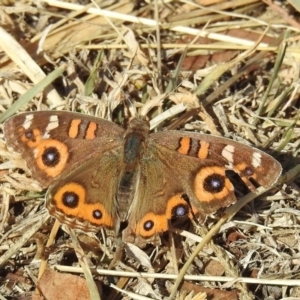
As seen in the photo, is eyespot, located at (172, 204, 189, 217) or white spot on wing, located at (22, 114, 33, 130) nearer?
eyespot, located at (172, 204, 189, 217)

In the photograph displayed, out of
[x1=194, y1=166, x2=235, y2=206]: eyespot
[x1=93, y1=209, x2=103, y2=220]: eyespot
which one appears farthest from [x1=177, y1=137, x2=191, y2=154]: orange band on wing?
[x1=93, y1=209, x2=103, y2=220]: eyespot

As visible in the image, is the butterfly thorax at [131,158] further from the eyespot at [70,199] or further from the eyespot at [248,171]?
the eyespot at [248,171]

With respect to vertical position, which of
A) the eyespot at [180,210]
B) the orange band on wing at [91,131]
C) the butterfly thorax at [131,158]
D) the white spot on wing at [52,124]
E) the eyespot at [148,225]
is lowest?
the eyespot at [148,225]

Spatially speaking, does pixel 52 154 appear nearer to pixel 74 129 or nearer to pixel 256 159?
pixel 74 129

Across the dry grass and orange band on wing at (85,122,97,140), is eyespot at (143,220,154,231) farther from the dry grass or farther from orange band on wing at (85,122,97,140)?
orange band on wing at (85,122,97,140)

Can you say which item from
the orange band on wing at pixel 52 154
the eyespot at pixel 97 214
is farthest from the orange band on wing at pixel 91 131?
the eyespot at pixel 97 214

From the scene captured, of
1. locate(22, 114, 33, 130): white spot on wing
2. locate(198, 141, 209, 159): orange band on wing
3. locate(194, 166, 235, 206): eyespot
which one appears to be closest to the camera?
locate(194, 166, 235, 206): eyespot

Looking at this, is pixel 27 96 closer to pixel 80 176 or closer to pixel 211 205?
pixel 80 176
